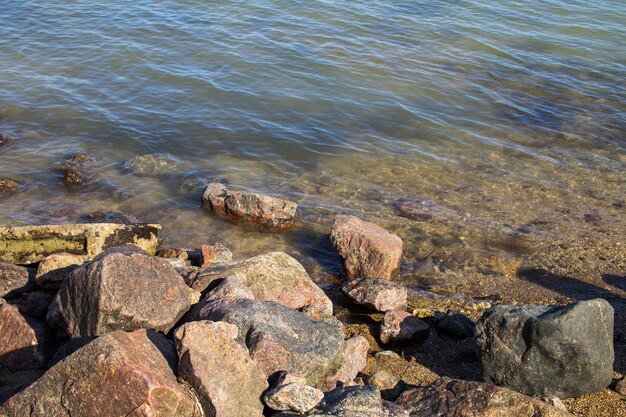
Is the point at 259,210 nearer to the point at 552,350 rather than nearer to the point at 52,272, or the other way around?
the point at 52,272

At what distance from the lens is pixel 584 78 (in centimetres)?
1967

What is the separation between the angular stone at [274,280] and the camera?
8289 millimetres

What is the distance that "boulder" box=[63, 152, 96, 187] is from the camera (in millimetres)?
13273

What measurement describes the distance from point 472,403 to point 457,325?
7.38 feet

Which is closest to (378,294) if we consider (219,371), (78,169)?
(219,371)

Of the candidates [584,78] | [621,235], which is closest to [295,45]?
[584,78]

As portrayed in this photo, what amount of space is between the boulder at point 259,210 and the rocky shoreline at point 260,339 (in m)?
1.68

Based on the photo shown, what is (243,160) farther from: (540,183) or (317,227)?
(540,183)

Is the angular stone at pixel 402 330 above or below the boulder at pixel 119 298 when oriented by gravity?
below

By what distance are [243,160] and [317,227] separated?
3.42m

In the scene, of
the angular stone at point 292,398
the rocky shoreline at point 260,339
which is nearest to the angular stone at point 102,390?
the rocky shoreline at point 260,339

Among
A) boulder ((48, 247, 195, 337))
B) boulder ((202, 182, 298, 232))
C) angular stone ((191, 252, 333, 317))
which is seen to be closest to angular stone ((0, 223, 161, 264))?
boulder ((202, 182, 298, 232))

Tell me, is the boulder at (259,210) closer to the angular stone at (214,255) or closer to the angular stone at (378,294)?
the angular stone at (214,255)

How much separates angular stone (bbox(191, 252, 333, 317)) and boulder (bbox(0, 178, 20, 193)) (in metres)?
6.53
